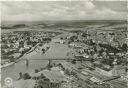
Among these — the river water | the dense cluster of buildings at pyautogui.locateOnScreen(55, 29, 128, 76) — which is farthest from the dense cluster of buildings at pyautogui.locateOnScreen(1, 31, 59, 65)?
the dense cluster of buildings at pyautogui.locateOnScreen(55, 29, 128, 76)

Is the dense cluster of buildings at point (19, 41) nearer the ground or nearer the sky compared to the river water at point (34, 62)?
nearer the sky

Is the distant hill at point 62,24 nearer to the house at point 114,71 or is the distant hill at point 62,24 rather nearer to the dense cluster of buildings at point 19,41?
the dense cluster of buildings at point 19,41

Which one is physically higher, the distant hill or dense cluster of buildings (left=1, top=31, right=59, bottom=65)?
the distant hill

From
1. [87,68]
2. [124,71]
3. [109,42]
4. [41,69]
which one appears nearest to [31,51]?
[41,69]

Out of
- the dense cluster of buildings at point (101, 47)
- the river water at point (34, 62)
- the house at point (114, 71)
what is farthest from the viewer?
the dense cluster of buildings at point (101, 47)

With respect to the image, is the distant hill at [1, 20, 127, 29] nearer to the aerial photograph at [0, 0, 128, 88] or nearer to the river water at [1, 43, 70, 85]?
the aerial photograph at [0, 0, 128, 88]

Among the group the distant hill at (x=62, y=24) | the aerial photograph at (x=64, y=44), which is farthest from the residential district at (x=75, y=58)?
the distant hill at (x=62, y=24)

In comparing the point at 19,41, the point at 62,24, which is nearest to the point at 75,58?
the point at 62,24

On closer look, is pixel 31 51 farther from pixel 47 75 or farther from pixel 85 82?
pixel 85 82
